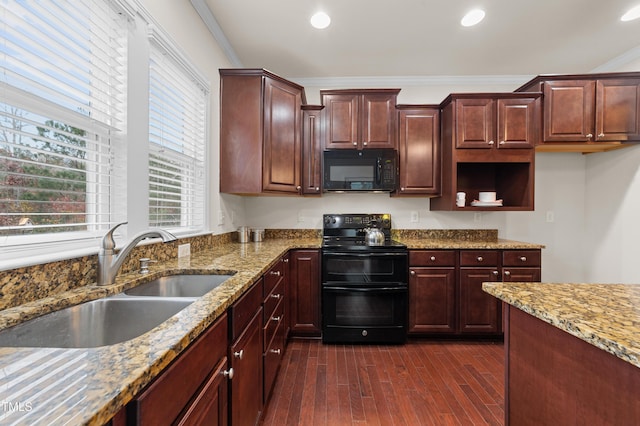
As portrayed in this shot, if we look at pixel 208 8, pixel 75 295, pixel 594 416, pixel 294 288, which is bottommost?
pixel 294 288

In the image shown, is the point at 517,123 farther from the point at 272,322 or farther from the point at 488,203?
the point at 272,322

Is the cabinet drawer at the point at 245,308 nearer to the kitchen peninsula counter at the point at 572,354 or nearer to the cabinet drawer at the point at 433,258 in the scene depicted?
the kitchen peninsula counter at the point at 572,354

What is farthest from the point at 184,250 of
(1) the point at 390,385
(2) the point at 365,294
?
(1) the point at 390,385

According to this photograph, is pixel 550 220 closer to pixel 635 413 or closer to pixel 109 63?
pixel 635 413

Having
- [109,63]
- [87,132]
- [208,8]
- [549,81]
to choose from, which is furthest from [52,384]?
[549,81]

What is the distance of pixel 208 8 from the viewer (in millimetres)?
2098

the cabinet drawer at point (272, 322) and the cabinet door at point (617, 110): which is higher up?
the cabinet door at point (617, 110)

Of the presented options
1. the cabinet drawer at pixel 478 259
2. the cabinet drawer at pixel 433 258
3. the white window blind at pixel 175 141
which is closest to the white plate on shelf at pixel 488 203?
the cabinet drawer at pixel 478 259

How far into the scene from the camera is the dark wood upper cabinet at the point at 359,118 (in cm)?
277

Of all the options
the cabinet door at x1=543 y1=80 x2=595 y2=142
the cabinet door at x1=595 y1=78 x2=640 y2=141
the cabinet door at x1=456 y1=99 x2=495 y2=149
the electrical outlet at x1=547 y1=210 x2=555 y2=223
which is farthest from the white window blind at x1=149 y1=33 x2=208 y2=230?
the electrical outlet at x1=547 y1=210 x2=555 y2=223

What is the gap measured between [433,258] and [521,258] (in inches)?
31.9

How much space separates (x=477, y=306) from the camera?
2547mm

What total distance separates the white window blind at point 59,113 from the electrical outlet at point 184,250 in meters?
0.56

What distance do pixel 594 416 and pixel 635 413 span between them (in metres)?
0.12
